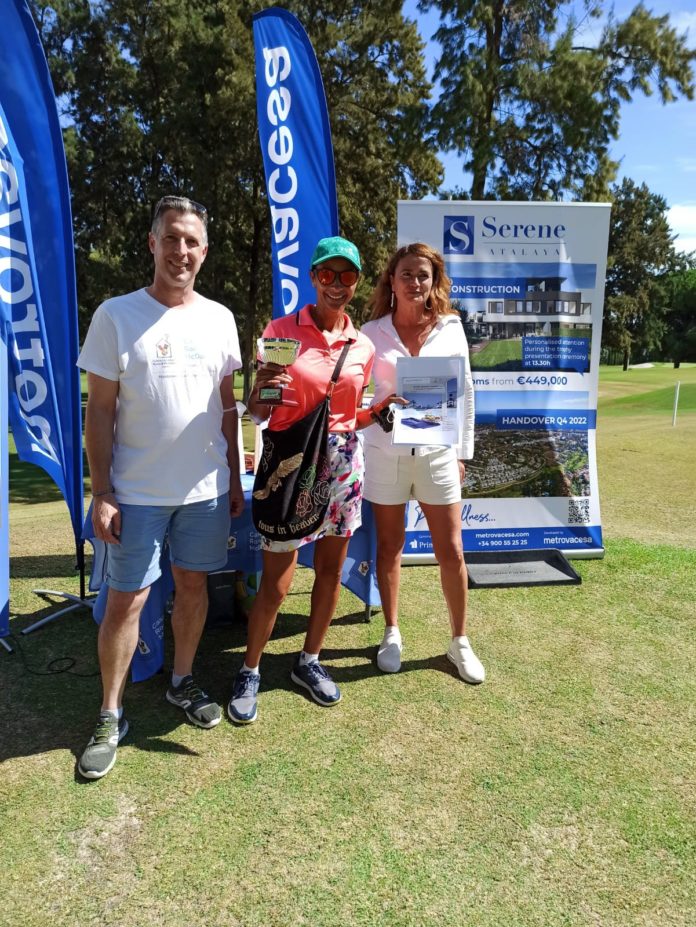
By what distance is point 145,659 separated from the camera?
296 centimetres

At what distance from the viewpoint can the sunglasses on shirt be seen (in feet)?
8.38

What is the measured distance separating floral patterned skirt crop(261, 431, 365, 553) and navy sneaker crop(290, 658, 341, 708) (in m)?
0.71

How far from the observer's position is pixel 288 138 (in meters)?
4.07

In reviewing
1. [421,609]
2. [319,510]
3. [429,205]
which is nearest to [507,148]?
[429,205]

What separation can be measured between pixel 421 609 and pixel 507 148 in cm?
1063

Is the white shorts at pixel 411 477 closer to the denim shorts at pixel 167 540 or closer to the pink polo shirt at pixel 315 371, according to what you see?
the pink polo shirt at pixel 315 371

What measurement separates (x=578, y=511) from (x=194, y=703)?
10.8 feet

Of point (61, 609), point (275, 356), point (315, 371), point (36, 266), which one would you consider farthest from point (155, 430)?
point (61, 609)

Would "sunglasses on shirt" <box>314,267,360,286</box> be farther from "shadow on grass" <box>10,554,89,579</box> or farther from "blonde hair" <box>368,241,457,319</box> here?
"shadow on grass" <box>10,554,89,579</box>

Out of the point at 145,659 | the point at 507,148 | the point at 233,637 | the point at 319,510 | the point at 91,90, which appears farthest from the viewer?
the point at 91,90

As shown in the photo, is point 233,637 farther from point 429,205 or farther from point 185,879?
point 429,205

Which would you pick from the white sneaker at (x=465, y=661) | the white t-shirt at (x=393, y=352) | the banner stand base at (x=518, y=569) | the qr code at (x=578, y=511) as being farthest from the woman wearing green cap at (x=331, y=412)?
the qr code at (x=578, y=511)

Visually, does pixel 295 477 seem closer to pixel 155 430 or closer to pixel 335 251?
pixel 155 430

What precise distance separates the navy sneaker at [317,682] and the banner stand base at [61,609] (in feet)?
4.67
